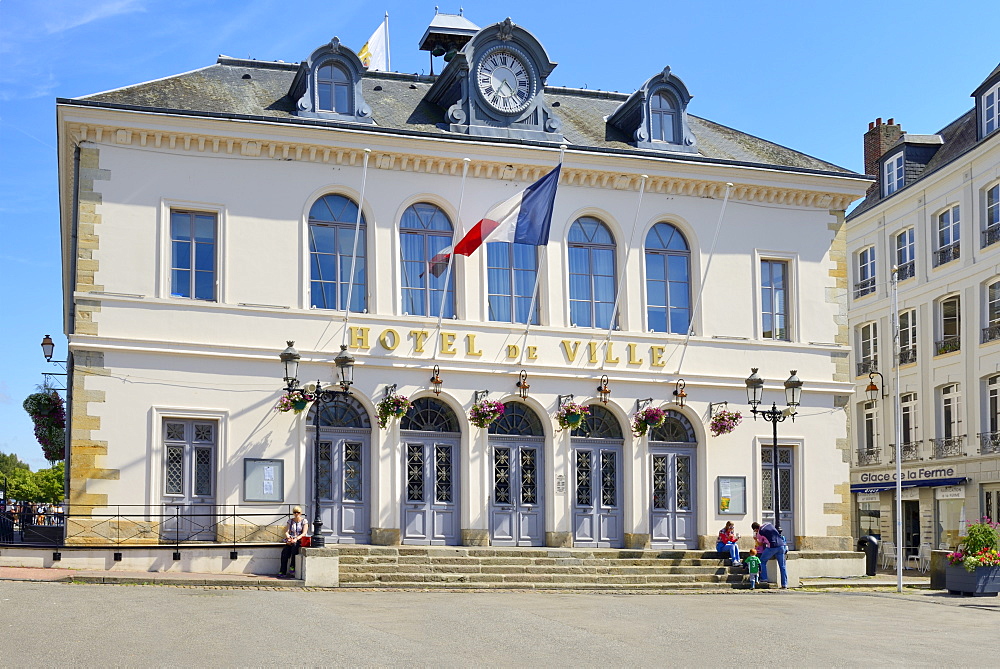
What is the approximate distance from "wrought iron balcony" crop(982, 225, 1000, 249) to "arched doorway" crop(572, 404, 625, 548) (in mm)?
14609

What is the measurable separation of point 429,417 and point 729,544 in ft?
18.5

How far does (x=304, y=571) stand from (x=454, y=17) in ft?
43.7

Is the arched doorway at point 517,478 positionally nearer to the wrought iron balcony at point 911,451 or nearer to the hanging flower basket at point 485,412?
the hanging flower basket at point 485,412

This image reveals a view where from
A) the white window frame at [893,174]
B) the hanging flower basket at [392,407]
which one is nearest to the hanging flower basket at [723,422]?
the hanging flower basket at [392,407]

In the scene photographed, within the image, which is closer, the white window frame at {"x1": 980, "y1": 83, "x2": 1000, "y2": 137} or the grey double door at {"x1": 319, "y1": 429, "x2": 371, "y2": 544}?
the grey double door at {"x1": 319, "y1": 429, "x2": 371, "y2": 544}

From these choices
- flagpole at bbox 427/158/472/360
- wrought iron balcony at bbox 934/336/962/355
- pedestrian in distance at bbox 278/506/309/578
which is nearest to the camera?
pedestrian in distance at bbox 278/506/309/578

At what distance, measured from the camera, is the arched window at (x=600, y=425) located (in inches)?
893

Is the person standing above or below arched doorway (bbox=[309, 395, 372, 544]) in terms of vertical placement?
below

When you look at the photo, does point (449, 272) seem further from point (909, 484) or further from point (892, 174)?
point (892, 174)

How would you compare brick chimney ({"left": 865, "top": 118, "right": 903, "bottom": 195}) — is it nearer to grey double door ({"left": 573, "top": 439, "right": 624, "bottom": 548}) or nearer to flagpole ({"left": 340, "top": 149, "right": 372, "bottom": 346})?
grey double door ({"left": 573, "top": 439, "right": 624, "bottom": 548})

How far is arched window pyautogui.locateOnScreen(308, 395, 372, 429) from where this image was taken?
21062mm

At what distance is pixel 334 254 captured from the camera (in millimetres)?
21453

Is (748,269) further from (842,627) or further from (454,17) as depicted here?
(842,627)

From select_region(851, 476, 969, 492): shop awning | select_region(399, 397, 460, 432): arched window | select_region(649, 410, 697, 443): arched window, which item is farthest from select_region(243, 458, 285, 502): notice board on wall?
select_region(851, 476, 969, 492): shop awning
